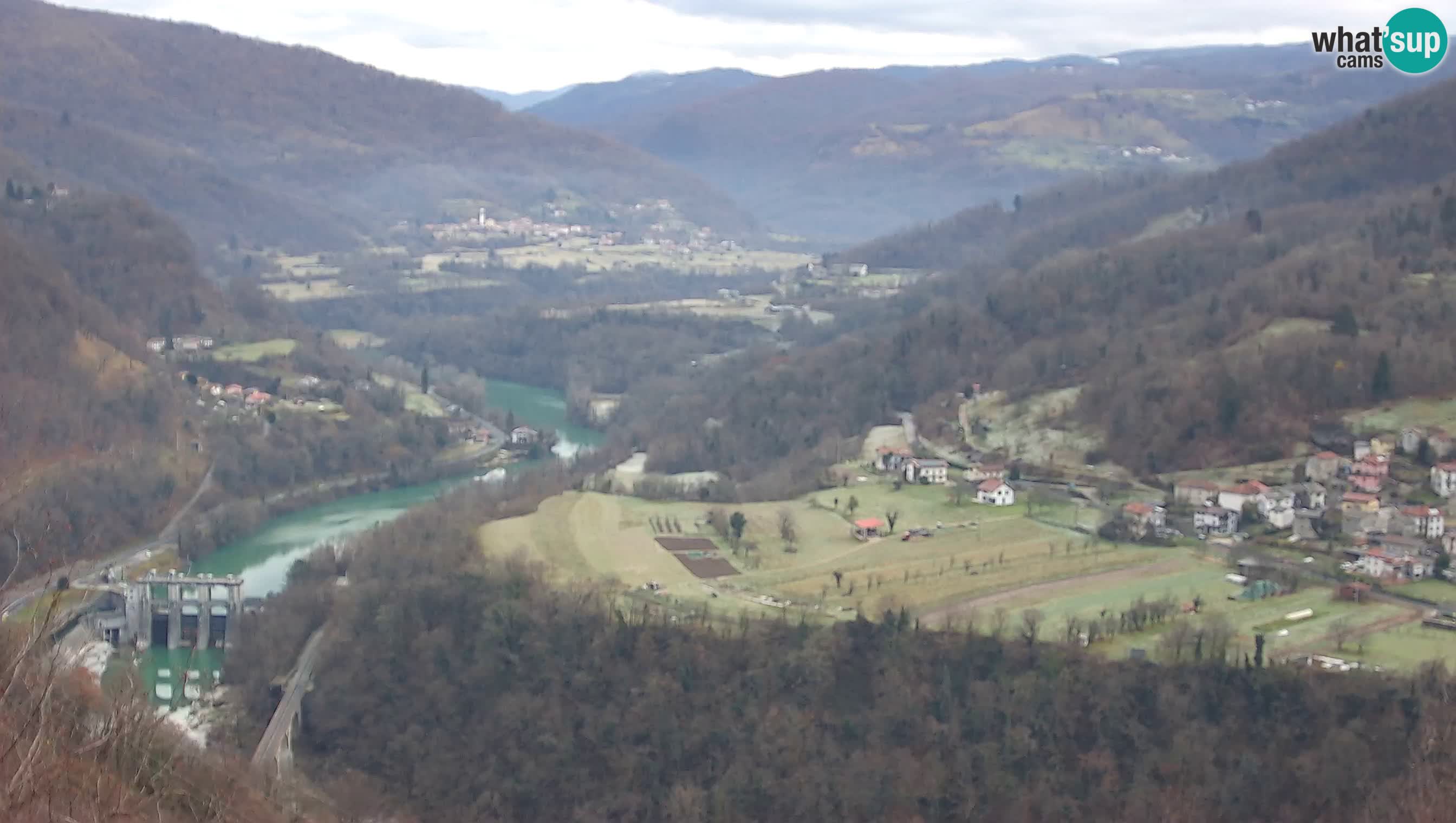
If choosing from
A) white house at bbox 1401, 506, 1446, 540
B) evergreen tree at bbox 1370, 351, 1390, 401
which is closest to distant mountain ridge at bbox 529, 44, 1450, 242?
evergreen tree at bbox 1370, 351, 1390, 401

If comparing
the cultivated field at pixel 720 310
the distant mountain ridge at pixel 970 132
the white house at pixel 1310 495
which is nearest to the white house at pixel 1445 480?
the white house at pixel 1310 495

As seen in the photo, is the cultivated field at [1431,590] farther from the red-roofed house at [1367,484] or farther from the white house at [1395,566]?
the red-roofed house at [1367,484]

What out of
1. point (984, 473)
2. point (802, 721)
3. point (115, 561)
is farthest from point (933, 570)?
point (115, 561)

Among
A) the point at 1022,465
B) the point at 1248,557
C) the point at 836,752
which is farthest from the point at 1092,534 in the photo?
the point at 836,752

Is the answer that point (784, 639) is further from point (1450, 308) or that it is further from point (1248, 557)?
point (1450, 308)

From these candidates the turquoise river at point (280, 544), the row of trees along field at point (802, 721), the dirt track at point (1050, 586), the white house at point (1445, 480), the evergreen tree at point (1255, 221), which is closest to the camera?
the row of trees along field at point (802, 721)
